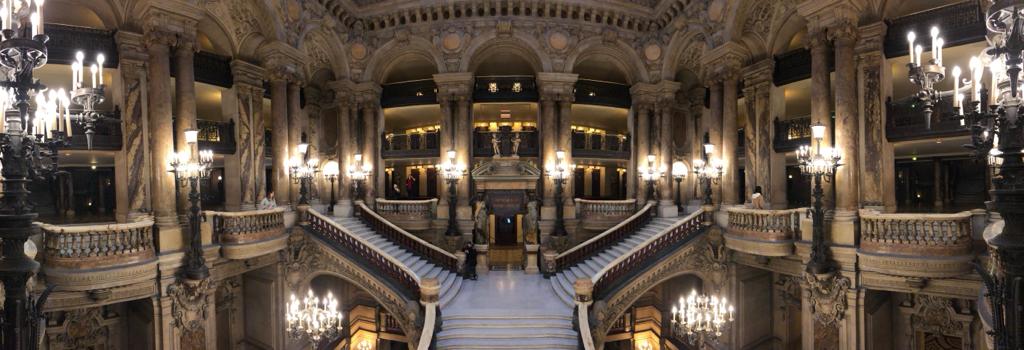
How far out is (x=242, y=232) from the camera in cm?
1216

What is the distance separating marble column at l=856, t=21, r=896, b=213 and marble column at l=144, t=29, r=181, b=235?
16813mm

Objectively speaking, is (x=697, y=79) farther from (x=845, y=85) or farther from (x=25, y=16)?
(x=25, y=16)

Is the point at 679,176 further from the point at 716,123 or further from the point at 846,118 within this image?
the point at 846,118

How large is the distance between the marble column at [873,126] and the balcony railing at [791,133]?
80.5 inches

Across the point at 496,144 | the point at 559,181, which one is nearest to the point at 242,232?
the point at 496,144

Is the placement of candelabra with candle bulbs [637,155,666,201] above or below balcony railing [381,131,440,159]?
below

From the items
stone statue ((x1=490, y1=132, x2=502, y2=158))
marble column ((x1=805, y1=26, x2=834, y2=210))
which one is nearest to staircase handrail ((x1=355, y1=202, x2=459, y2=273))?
stone statue ((x1=490, y1=132, x2=502, y2=158))

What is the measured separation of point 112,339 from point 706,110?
2124cm

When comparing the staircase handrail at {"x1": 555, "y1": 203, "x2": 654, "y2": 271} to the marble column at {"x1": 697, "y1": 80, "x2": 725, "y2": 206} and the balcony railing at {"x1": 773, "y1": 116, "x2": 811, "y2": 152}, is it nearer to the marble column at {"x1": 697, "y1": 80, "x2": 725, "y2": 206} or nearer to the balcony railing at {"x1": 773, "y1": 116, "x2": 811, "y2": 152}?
the marble column at {"x1": 697, "y1": 80, "x2": 725, "y2": 206}

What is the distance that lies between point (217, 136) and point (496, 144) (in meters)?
9.46

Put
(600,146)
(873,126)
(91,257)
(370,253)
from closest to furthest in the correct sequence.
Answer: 1. (91,257)
2. (873,126)
3. (370,253)
4. (600,146)

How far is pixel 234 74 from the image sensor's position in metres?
14.3

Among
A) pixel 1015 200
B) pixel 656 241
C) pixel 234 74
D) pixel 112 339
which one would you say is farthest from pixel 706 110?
pixel 112 339

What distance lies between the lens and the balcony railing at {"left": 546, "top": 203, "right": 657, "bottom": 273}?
14.6m
